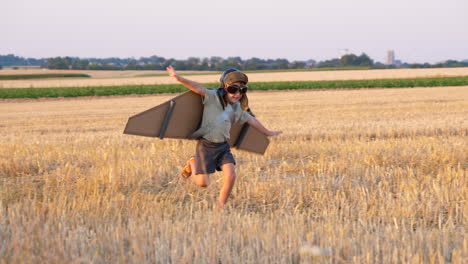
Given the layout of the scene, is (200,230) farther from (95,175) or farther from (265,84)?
(265,84)

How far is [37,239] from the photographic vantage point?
12.4 ft

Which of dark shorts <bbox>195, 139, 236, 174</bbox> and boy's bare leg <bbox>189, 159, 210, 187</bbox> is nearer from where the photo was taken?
dark shorts <bbox>195, 139, 236, 174</bbox>

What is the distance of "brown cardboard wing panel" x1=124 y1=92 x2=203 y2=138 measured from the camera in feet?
17.5

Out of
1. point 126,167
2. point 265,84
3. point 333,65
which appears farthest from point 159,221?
point 333,65

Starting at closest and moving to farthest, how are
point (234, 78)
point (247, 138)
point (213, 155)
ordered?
point (234, 78)
point (213, 155)
point (247, 138)

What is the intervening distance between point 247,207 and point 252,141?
0.83 meters

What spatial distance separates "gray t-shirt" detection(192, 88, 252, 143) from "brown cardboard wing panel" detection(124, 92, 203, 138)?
132mm

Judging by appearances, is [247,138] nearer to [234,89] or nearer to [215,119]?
[215,119]

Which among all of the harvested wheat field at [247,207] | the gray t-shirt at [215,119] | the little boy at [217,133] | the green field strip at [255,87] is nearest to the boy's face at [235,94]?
the little boy at [217,133]

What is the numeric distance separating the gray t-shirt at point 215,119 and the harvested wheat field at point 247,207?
0.72 metres

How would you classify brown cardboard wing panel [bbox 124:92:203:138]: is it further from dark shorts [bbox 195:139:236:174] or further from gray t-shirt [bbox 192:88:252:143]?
dark shorts [bbox 195:139:236:174]

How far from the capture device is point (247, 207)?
215 inches

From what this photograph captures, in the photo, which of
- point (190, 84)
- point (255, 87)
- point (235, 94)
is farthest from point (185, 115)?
point (255, 87)

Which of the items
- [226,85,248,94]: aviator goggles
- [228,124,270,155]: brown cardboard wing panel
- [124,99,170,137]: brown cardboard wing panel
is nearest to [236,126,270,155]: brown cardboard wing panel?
[228,124,270,155]: brown cardboard wing panel
